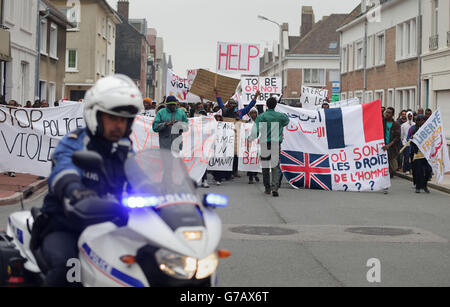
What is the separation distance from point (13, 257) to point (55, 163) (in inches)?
29.7

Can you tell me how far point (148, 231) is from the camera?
11.8 feet

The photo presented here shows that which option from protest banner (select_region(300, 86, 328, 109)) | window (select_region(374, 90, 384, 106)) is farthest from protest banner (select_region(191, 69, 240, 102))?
window (select_region(374, 90, 384, 106))

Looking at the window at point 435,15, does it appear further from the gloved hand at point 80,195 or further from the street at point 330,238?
the gloved hand at point 80,195

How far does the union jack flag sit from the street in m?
0.85

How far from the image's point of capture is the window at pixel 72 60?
52.5 m

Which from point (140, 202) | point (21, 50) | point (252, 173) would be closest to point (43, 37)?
point (21, 50)

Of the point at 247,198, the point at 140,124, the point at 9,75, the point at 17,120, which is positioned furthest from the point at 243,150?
the point at 9,75

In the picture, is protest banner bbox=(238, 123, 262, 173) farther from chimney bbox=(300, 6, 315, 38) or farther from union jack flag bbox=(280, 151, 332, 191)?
chimney bbox=(300, 6, 315, 38)

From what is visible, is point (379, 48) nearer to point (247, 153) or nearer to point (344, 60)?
point (344, 60)

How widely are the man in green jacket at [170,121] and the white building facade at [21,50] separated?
14.0 m

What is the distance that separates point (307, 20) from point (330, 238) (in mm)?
79027

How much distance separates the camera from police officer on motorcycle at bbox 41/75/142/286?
3982 millimetres

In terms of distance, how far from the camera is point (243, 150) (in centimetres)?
1816
